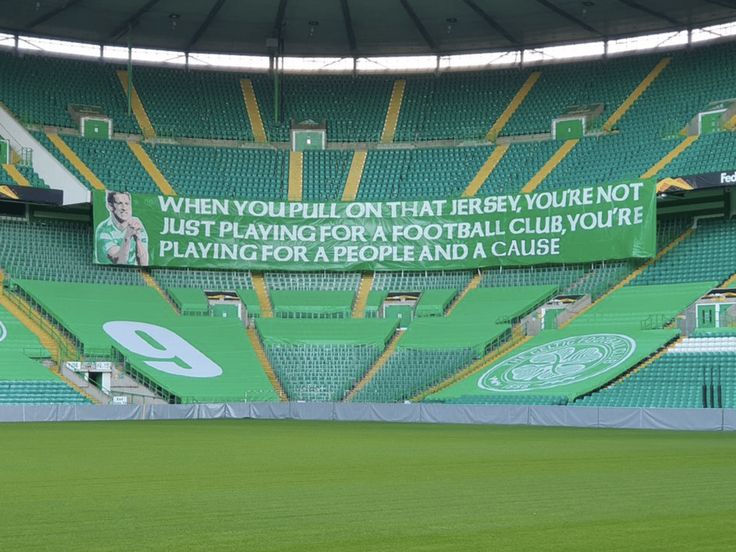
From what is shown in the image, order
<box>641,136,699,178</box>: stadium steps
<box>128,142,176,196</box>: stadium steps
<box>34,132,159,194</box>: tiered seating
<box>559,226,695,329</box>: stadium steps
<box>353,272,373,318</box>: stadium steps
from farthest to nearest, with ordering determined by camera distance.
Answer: <box>128,142,176,196</box>: stadium steps → <box>34,132,159,194</box>: tiered seating → <box>353,272,373,318</box>: stadium steps → <box>641,136,699,178</box>: stadium steps → <box>559,226,695,329</box>: stadium steps

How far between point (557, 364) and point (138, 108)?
27686 mm

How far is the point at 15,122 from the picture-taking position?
→ 2101 inches

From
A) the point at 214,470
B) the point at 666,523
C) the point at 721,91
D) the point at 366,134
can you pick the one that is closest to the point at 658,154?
the point at 721,91

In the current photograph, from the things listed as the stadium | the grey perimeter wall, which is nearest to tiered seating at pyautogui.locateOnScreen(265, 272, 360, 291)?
the stadium

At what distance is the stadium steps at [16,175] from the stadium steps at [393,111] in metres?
19.2

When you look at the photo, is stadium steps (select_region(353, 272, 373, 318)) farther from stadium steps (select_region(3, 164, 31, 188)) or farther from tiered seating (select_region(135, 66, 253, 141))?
stadium steps (select_region(3, 164, 31, 188))

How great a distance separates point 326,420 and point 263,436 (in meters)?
13.6

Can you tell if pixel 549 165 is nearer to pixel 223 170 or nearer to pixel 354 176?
pixel 354 176

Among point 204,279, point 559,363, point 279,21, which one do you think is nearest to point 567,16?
point 279,21

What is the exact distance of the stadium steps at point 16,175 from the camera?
50688mm

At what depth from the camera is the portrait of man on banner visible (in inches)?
2052

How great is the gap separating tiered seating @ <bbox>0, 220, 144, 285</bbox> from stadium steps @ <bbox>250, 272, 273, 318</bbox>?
225 inches

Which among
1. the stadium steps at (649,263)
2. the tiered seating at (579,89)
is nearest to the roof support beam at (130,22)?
the tiered seating at (579,89)

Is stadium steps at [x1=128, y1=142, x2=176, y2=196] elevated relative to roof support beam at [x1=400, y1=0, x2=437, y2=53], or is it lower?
lower
